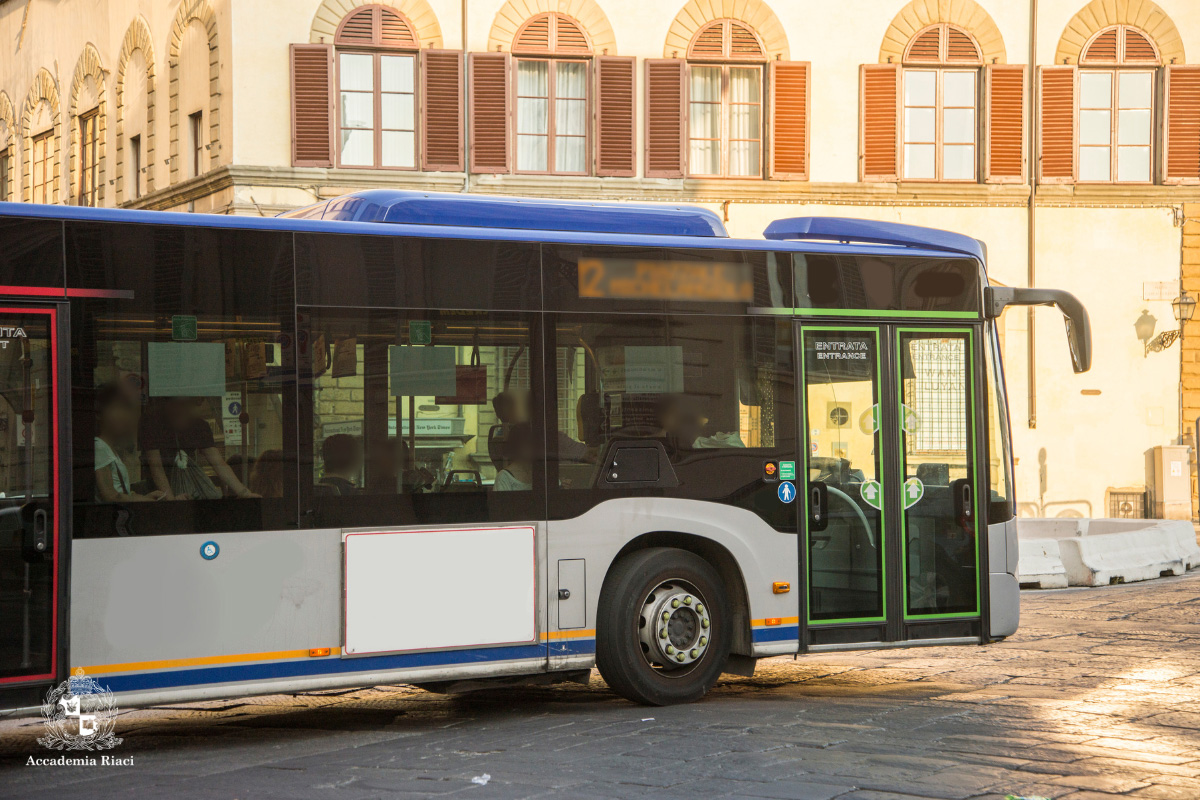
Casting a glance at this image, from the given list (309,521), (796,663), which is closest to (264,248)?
(309,521)

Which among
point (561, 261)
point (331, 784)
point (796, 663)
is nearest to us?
point (331, 784)

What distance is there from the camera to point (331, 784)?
6473 mm

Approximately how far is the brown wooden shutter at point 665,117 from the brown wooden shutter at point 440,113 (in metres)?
3.15

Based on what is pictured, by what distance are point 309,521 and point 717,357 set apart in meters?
2.53

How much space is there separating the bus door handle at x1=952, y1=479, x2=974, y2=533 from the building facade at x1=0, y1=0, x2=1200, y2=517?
15.9 m

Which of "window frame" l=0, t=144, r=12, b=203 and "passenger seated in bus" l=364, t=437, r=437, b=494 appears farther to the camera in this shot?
"window frame" l=0, t=144, r=12, b=203

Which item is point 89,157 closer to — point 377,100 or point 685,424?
point 377,100

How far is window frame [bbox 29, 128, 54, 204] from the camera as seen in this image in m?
30.5

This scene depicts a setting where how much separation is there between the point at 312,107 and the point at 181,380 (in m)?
17.2

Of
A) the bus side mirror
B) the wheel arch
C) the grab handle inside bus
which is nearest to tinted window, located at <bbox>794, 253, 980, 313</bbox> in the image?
the grab handle inside bus

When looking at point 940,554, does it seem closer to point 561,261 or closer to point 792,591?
point 792,591

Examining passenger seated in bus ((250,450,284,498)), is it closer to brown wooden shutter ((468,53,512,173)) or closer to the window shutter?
brown wooden shutter ((468,53,512,173))

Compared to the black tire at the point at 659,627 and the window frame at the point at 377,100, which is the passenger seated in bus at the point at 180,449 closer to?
the black tire at the point at 659,627

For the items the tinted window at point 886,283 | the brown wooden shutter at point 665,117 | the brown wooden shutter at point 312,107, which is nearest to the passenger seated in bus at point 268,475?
the tinted window at point 886,283
